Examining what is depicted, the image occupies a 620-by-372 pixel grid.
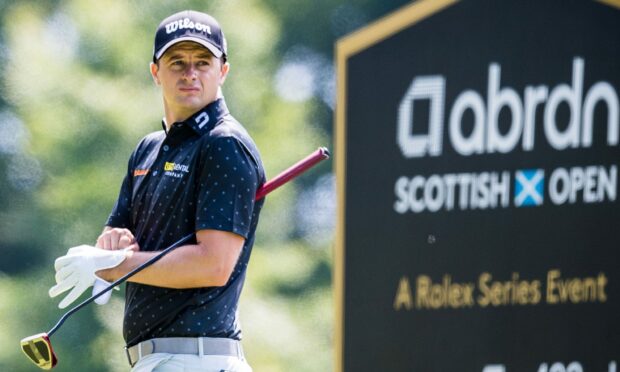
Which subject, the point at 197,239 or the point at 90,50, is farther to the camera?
the point at 90,50

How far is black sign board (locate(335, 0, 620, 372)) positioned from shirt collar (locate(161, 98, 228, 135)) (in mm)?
402

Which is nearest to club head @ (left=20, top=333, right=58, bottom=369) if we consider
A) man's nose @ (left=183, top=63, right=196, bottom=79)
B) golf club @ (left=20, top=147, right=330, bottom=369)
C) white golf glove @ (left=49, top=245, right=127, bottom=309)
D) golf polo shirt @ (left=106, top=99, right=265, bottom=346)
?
golf club @ (left=20, top=147, right=330, bottom=369)

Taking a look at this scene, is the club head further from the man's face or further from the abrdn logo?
the abrdn logo

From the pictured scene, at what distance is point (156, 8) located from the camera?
36.3 feet

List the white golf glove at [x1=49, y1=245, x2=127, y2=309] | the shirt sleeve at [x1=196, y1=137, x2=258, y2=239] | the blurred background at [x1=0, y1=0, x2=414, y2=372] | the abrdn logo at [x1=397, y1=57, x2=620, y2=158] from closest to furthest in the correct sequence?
the abrdn logo at [x1=397, y1=57, x2=620, y2=158] < the shirt sleeve at [x1=196, y1=137, x2=258, y2=239] < the white golf glove at [x1=49, y1=245, x2=127, y2=309] < the blurred background at [x1=0, y1=0, x2=414, y2=372]

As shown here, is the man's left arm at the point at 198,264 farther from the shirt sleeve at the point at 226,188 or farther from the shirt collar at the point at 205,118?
the shirt collar at the point at 205,118

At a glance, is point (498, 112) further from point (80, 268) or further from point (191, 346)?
point (80, 268)

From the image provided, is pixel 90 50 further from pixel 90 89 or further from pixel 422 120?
pixel 422 120

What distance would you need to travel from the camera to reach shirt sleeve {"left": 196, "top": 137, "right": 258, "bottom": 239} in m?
4.16

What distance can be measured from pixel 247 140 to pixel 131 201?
46cm

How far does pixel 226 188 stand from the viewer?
164 inches

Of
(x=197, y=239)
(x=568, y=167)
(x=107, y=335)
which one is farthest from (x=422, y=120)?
(x=107, y=335)

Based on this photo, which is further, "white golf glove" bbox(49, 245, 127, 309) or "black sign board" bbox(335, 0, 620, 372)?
"white golf glove" bbox(49, 245, 127, 309)

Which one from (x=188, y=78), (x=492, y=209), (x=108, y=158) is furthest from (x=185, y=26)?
(x=108, y=158)
